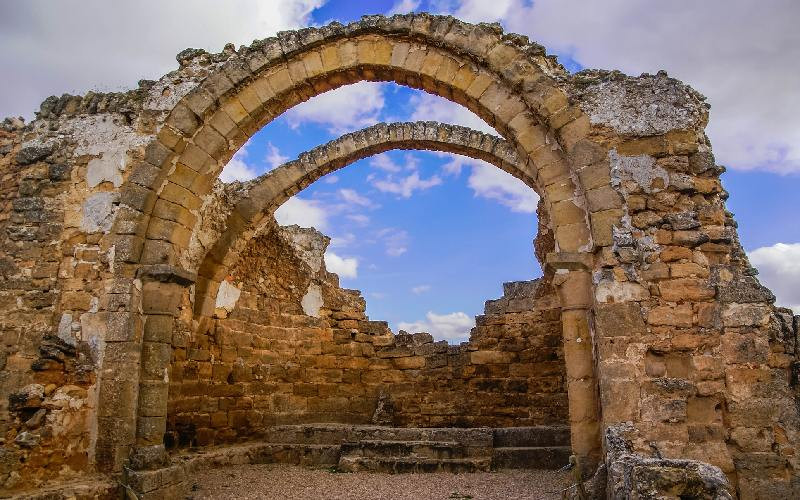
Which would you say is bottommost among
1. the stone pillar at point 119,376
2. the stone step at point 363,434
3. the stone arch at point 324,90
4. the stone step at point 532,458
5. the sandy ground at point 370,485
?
the sandy ground at point 370,485

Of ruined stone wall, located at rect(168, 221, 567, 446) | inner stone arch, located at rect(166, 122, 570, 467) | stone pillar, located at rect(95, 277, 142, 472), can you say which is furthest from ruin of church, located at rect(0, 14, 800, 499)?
ruined stone wall, located at rect(168, 221, 567, 446)

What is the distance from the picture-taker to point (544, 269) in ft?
19.3

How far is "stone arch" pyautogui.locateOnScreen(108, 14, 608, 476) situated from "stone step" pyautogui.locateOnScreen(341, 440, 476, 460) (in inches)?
99.3

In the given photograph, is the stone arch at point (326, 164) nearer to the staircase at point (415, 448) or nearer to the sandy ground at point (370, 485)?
the staircase at point (415, 448)

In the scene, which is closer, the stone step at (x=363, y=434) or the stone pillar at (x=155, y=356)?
the stone pillar at (x=155, y=356)

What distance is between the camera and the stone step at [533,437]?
6.99 metres

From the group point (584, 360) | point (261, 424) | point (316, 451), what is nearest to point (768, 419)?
point (584, 360)

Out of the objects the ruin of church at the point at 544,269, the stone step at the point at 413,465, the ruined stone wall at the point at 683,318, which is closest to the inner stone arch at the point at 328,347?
the ruin of church at the point at 544,269

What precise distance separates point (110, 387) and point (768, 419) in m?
5.26

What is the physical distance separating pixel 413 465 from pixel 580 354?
9.40ft

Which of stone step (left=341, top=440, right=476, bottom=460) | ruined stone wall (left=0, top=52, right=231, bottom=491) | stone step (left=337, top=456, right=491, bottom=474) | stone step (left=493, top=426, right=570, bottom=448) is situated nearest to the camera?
ruined stone wall (left=0, top=52, right=231, bottom=491)

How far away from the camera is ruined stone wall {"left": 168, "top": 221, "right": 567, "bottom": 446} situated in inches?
324

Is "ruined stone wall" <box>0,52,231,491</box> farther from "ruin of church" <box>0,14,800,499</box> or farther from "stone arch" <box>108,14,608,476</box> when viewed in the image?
"stone arch" <box>108,14,608,476</box>

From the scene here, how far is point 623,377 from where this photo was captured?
442cm
